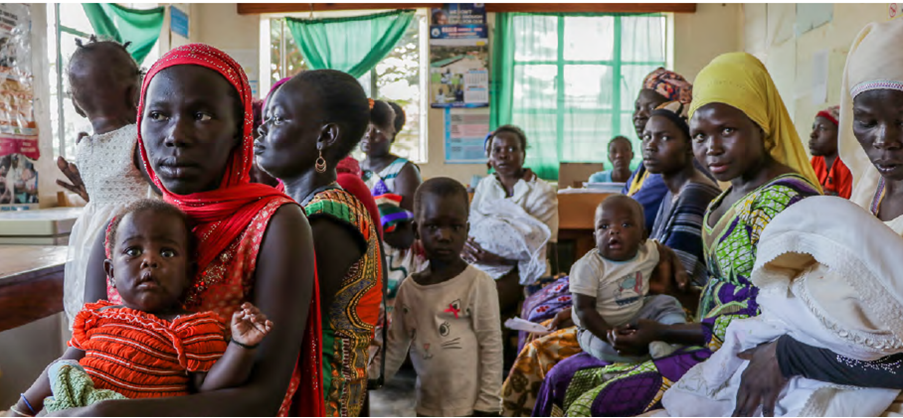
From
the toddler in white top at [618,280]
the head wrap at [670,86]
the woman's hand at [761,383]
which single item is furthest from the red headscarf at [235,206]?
the head wrap at [670,86]

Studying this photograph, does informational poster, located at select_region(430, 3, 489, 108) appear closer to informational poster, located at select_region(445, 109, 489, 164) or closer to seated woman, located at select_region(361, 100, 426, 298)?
informational poster, located at select_region(445, 109, 489, 164)

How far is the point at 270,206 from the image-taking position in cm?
115

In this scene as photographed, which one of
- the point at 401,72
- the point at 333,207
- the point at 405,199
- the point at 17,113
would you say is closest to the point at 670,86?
the point at 405,199

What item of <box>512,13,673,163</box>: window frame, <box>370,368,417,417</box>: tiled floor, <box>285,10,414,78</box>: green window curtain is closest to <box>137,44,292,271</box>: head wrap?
<box>370,368,417,417</box>: tiled floor

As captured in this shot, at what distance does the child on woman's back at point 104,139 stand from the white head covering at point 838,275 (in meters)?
2.17

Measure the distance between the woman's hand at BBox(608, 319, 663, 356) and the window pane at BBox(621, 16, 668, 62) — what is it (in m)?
7.43

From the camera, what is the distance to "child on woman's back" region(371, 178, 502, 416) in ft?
7.62

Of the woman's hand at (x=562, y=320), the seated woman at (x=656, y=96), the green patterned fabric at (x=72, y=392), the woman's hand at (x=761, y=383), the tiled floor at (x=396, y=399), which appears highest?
the seated woman at (x=656, y=96)

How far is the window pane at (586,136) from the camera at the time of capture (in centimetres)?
895

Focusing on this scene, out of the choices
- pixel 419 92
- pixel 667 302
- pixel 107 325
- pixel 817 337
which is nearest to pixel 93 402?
pixel 107 325

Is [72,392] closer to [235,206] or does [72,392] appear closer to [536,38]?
[235,206]

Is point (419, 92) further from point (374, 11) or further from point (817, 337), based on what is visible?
point (817, 337)

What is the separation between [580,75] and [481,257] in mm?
5733

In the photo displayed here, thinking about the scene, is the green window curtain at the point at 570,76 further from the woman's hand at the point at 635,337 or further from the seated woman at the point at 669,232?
the woman's hand at the point at 635,337
